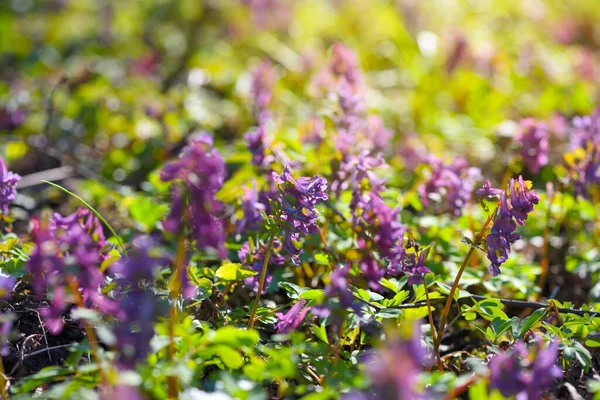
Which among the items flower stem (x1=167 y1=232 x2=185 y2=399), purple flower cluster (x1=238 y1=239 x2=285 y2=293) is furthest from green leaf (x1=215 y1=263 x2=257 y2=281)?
flower stem (x1=167 y1=232 x2=185 y2=399)

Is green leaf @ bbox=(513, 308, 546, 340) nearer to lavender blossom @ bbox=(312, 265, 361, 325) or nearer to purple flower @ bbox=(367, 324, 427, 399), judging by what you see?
lavender blossom @ bbox=(312, 265, 361, 325)

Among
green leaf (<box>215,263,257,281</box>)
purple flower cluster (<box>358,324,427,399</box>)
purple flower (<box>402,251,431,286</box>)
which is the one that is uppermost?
purple flower cluster (<box>358,324,427,399</box>)

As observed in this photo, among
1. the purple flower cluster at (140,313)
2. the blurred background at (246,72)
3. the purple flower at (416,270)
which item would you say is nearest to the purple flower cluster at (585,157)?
the purple flower at (416,270)

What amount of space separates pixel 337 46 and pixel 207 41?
327 cm

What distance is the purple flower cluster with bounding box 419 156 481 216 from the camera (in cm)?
311

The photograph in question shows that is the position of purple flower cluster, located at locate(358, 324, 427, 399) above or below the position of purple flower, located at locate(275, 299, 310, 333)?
above

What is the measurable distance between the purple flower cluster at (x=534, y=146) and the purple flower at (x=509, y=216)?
120 cm

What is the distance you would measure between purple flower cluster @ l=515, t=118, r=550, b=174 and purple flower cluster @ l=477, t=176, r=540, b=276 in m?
1.18

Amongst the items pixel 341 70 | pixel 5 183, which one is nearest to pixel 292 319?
pixel 5 183

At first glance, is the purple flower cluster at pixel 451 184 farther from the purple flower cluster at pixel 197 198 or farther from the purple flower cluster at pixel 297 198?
the purple flower cluster at pixel 197 198

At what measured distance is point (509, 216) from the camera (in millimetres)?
2100

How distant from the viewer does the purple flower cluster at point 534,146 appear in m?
3.22

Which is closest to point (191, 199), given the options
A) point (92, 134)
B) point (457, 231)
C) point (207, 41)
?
point (457, 231)

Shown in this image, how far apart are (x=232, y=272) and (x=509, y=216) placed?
3.33 feet
